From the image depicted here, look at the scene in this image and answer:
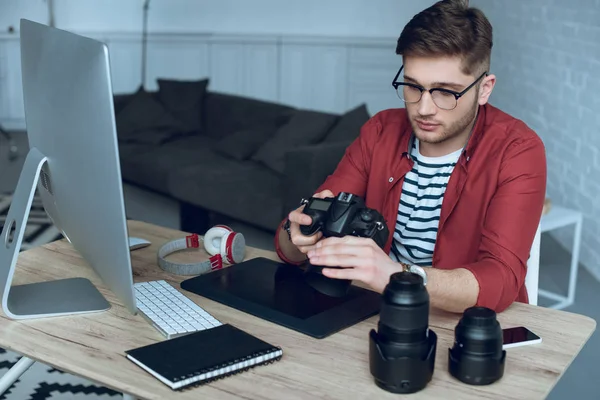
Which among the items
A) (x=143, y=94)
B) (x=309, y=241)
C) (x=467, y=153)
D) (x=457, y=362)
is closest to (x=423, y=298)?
(x=457, y=362)

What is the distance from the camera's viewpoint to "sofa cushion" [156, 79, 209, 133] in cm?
Result: 513

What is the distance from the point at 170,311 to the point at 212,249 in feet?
1.08

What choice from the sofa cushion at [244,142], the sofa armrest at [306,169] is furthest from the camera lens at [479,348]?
the sofa cushion at [244,142]

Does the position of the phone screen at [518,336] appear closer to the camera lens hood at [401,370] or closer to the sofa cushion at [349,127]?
the camera lens hood at [401,370]

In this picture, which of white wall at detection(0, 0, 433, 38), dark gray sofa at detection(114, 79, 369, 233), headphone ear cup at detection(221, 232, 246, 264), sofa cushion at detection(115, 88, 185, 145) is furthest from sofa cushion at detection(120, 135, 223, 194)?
headphone ear cup at detection(221, 232, 246, 264)

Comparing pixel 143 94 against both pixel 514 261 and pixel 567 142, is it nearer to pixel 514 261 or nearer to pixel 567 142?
pixel 567 142

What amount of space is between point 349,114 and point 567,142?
44.4 inches

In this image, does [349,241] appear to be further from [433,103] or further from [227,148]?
[227,148]

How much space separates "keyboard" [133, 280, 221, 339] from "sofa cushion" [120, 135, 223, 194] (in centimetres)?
275

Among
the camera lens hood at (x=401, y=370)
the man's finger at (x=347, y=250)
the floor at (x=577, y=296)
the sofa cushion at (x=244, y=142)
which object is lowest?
the floor at (x=577, y=296)

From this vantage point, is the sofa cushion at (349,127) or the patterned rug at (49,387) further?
the sofa cushion at (349,127)

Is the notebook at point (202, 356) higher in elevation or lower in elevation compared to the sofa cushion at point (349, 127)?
higher

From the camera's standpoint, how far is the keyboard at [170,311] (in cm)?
134

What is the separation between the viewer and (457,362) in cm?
116
